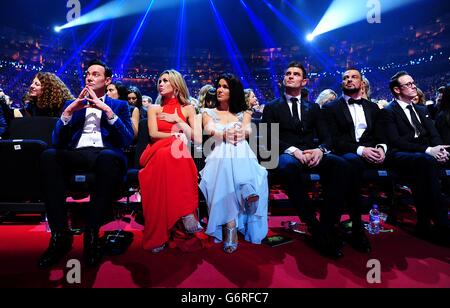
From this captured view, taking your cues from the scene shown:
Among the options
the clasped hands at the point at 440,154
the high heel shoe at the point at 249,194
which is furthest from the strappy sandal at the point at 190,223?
the clasped hands at the point at 440,154

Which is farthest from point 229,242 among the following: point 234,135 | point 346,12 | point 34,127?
point 346,12

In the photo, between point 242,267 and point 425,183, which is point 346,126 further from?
point 242,267

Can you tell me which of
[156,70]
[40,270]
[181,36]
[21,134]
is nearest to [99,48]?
[156,70]

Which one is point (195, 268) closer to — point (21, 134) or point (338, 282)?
point (338, 282)

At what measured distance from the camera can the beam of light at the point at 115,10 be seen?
13.7 metres

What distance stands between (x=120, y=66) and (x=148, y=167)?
1923cm

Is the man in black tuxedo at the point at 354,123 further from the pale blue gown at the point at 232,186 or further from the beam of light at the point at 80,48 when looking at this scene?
the beam of light at the point at 80,48

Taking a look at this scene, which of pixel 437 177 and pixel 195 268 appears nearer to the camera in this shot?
pixel 195 268

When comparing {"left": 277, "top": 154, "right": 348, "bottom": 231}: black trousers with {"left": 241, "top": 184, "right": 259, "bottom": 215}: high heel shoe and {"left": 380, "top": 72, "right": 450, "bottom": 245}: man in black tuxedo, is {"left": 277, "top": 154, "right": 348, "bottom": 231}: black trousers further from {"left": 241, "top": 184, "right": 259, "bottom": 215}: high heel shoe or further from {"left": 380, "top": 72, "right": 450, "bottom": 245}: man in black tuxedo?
{"left": 380, "top": 72, "right": 450, "bottom": 245}: man in black tuxedo

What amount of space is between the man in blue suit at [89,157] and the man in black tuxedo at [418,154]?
2420mm

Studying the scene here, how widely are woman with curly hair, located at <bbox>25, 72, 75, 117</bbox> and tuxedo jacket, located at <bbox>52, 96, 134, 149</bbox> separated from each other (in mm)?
730

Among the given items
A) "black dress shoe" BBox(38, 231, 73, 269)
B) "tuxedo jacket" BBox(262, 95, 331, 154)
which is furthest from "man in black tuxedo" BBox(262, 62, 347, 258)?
"black dress shoe" BBox(38, 231, 73, 269)

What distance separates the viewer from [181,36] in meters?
17.3

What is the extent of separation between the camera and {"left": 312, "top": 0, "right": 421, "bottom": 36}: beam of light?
13133mm
